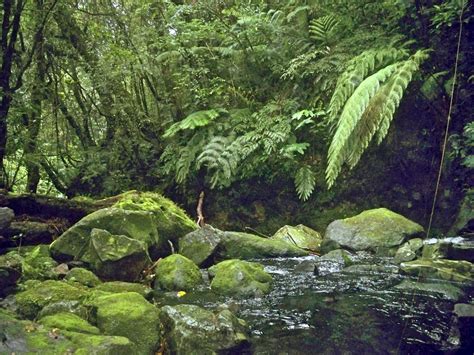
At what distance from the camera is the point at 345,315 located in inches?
146

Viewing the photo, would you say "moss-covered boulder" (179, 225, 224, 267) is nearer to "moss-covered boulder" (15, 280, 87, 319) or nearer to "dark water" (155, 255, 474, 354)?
"dark water" (155, 255, 474, 354)

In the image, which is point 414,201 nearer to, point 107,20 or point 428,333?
point 428,333

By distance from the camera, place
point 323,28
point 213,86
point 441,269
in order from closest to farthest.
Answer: point 441,269
point 323,28
point 213,86

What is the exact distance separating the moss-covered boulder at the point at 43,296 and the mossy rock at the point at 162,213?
197 cm

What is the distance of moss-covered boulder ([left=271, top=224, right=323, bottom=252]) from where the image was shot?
249 inches

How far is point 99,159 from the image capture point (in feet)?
26.6

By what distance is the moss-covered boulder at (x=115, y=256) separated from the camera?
4.47 metres

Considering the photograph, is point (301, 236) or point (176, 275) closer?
point (176, 275)

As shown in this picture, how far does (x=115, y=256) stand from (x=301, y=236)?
2.99 meters

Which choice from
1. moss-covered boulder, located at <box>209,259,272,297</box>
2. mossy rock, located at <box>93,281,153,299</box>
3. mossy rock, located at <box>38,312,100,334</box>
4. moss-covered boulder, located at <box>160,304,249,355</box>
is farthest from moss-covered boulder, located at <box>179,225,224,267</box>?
mossy rock, located at <box>38,312,100,334</box>

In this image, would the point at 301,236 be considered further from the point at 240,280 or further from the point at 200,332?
the point at 200,332

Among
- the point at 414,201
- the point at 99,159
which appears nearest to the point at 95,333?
the point at 414,201

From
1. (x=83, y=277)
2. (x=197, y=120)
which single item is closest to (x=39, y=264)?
(x=83, y=277)

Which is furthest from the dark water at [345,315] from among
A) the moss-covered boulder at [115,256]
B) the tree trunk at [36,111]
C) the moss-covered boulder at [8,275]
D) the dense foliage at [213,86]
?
the tree trunk at [36,111]
